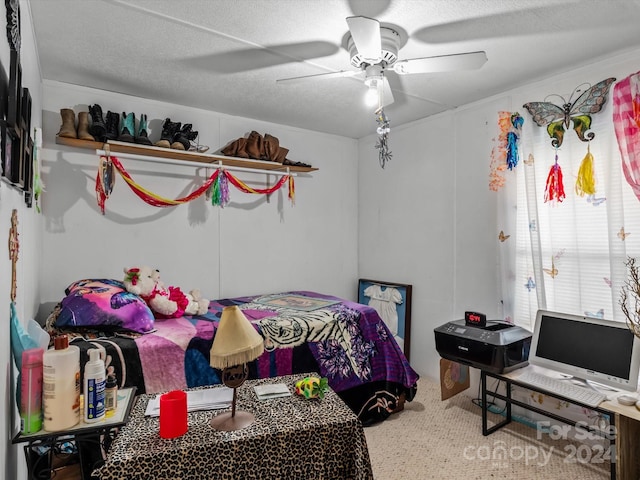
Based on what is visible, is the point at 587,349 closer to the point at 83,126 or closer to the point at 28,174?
the point at 28,174

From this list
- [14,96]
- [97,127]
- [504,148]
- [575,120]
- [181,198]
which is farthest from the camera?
[181,198]

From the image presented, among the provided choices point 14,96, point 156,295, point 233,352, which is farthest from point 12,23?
point 156,295

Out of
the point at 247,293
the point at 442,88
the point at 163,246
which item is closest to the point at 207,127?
the point at 163,246

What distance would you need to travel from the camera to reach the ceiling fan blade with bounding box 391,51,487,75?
1.95 meters

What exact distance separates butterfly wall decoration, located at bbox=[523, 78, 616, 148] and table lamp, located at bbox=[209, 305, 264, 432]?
2.52 m

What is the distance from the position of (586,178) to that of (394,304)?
81.9 inches

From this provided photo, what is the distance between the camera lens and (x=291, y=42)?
89.0 inches

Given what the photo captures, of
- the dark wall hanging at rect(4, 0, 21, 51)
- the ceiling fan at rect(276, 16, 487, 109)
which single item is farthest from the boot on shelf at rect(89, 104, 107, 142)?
the ceiling fan at rect(276, 16, 487, 109)

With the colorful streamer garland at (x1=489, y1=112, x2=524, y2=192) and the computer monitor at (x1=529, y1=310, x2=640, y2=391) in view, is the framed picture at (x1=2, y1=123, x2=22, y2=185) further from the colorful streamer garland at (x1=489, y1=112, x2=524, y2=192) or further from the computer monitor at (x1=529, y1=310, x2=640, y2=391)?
the colorful streamer garland at (x1=489, y1=112, x2=524, y2=192)

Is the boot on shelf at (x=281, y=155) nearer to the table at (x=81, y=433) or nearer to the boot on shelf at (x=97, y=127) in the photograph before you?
the boot on shelf at (x=97, y=127)

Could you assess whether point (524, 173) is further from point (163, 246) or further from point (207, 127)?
point (163, 246)

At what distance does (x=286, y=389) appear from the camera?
1667 millimetres

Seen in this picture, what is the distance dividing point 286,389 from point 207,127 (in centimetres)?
268

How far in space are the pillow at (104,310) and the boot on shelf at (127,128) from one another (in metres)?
1.14
